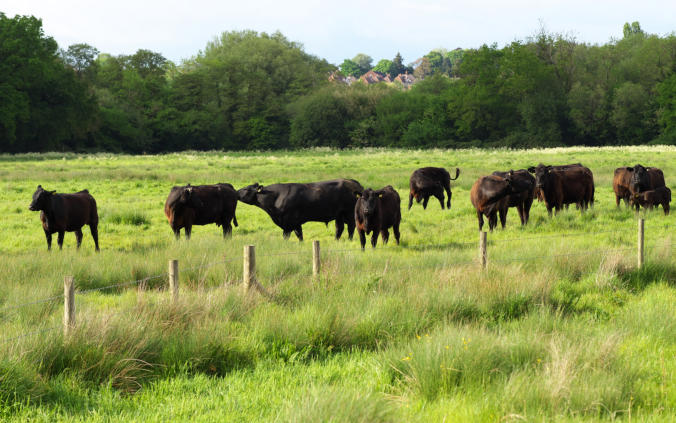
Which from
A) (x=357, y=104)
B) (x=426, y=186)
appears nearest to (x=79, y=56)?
(x=357, y=104)

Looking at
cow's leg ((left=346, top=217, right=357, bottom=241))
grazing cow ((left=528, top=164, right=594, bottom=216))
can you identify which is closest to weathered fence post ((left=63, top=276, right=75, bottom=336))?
cow's leg ((left=346, top=217, right=357, bottom=241))

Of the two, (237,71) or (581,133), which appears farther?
(237,71)

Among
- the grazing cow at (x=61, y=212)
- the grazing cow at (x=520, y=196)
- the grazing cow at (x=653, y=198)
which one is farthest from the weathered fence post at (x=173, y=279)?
the grazing cow at (x=653, y=198)

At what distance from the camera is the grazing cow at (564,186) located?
55.8 feet

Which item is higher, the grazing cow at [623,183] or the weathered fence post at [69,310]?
the grazing cow at [623,183]

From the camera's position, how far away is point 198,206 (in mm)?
14219

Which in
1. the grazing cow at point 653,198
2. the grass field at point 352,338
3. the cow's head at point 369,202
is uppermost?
the cow's head at point 369,202

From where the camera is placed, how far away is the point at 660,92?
7269 centimetres

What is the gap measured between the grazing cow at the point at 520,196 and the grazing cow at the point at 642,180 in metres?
3.67

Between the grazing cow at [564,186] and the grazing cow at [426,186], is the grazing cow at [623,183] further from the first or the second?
the grazing cow at [426,186]

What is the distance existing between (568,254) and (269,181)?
1766cm

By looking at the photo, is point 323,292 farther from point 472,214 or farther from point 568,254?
point 472,214

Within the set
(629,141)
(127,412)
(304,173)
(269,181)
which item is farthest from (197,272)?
(629,141)

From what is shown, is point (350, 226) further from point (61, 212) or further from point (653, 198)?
point (653, 198)
